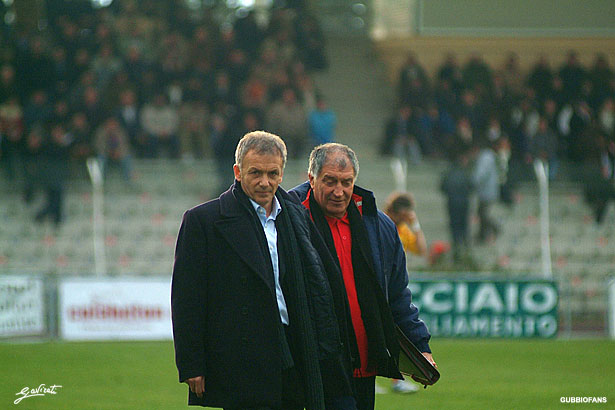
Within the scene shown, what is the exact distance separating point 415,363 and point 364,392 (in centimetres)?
31

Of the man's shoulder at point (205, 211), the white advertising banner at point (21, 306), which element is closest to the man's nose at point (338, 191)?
the man's shoulder at point (205, 211)

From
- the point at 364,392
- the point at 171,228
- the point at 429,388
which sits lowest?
the point at 429,388

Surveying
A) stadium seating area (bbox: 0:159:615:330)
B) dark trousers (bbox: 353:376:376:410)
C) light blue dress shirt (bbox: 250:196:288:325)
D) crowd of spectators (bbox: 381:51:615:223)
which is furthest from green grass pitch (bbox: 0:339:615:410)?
crowd of spectators (bbox: 381:51:615:223)

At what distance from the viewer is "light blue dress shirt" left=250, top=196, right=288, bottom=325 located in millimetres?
4898

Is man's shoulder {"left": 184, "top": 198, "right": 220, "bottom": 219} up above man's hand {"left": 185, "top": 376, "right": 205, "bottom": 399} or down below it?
above

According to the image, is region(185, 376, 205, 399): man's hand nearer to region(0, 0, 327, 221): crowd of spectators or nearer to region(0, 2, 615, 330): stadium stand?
region(0, 2, 615, 330): stadium stand

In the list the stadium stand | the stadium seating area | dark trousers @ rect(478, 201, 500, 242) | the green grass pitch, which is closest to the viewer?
the green grass pitch

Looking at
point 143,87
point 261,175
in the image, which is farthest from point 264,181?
point 143,87

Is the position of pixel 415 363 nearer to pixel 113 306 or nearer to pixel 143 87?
pixel 113 306

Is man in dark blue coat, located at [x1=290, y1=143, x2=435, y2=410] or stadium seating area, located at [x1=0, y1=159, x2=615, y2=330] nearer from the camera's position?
man in dark blue coat, located at [x1=290, y1=143, x2=435, y2=410]

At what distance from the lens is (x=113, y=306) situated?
1559 centimetres

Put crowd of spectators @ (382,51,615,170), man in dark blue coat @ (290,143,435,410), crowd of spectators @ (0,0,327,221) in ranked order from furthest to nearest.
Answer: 1. crowd of spectators @ (382,51,615,170)
2. crowd of spectators @ (0,0,327,221)
3. man in dark blue coat @ (290,143,435,410)

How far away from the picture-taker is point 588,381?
1112 cm

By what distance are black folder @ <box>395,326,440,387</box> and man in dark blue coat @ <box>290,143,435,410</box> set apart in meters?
0.08
